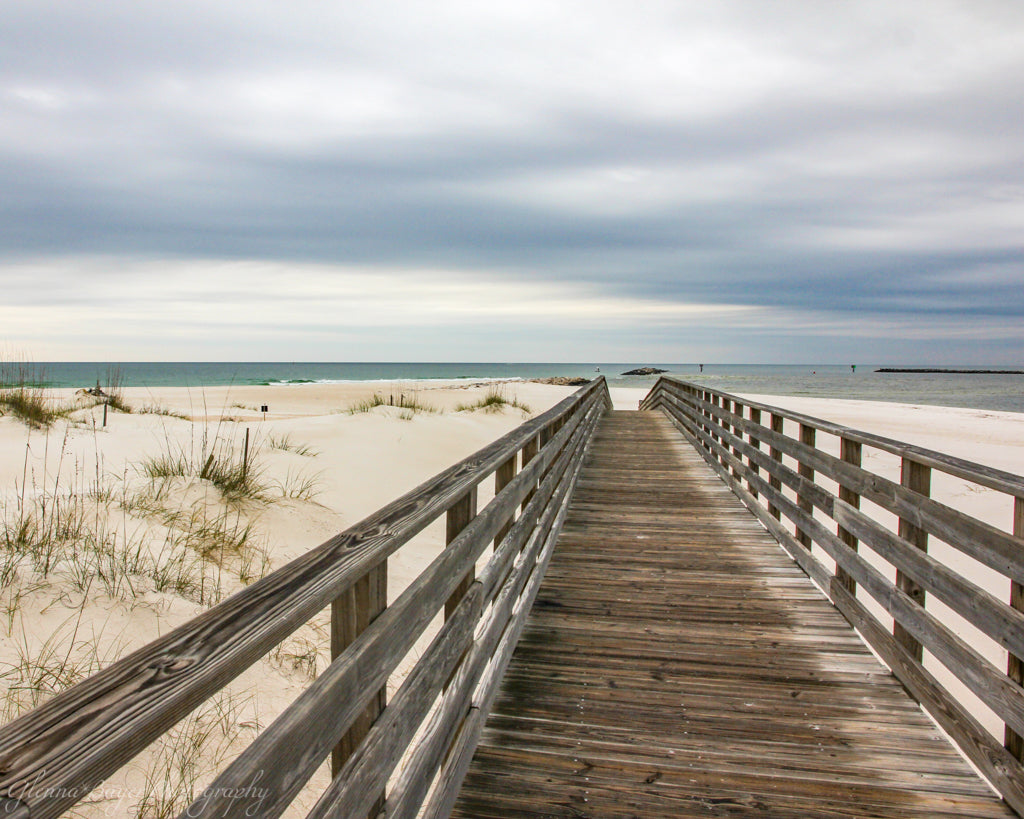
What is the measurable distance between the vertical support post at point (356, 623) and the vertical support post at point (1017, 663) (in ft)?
7.45

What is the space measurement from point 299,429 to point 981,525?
11891 millimetres

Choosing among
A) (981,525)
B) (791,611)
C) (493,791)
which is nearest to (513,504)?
(493,791)

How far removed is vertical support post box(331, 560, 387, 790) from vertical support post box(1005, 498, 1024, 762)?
2272mm

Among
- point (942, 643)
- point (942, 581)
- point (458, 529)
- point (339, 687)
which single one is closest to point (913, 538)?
point (942, 581)

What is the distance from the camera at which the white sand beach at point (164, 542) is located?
321cm

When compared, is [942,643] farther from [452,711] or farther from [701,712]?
[452,711]

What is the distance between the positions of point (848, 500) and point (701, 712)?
75.7 inches

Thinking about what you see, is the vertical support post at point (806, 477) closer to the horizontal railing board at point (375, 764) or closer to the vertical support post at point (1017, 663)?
the vertical support post at point (1017, 663)

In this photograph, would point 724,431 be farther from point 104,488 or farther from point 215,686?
point 215,686

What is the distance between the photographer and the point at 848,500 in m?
4.30

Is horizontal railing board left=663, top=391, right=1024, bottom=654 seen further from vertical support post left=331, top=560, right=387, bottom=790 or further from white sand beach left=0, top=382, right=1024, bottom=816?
white sand beach left=0, top=382, right=1024, bottom=816

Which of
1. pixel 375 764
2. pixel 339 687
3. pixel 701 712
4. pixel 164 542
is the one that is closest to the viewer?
pixel 339 687

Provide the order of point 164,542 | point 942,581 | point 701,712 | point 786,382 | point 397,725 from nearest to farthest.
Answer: point 397,725 → point 942,581 → point 701,712 → point 164,542 → point 786,382

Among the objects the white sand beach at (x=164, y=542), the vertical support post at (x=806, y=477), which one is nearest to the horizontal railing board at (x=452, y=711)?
the white sand beach at (x=164, y=542)
